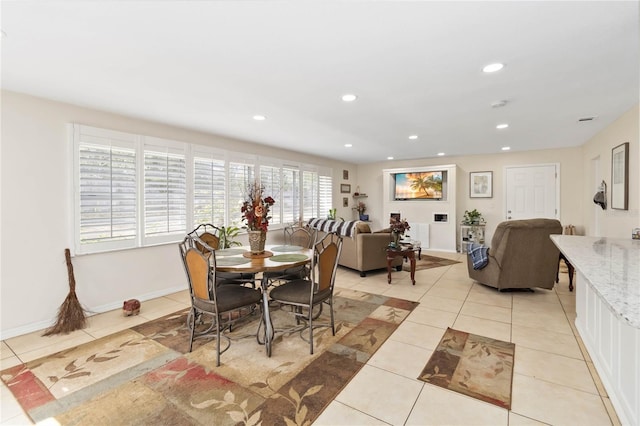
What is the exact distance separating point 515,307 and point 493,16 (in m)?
3.32

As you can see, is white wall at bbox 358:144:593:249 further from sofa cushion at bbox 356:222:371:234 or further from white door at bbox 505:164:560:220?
sofa cushion at bbox 356:222:371:234

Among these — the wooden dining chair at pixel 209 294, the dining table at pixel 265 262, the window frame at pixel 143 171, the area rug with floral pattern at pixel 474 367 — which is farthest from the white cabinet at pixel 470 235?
the wooden dining chair at pixel 209 294

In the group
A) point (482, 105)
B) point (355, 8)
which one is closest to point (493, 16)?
point (355, 8)

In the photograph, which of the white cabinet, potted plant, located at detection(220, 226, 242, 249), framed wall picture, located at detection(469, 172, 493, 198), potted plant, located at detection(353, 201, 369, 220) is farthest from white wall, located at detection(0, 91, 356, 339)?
framed wall picture, located at detection(469, 172, 493, 198)

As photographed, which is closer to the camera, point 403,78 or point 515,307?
point 403,78

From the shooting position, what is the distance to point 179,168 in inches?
167

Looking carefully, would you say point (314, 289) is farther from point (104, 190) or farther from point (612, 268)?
point (104, 190)

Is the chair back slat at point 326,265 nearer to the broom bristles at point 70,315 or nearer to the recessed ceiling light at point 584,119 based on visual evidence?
the broom bristles at point 70,315

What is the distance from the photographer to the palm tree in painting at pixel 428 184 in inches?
299

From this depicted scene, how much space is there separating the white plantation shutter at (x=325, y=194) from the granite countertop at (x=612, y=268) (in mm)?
5067

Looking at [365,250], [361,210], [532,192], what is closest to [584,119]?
[532,192]

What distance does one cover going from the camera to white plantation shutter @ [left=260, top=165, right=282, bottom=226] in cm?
567

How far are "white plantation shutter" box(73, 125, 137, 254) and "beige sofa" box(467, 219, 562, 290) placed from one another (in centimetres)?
498

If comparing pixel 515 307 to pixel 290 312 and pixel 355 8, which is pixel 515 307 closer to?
pixel 290 312
